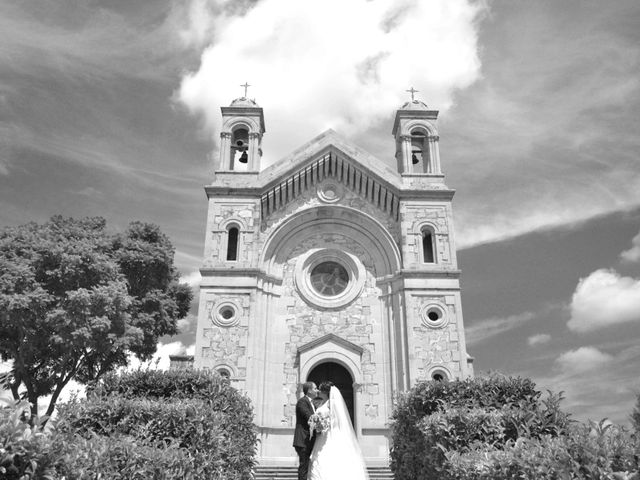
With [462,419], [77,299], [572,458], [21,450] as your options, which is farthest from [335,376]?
[21,450]

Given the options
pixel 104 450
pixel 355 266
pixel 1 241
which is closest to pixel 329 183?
pixel 355 266

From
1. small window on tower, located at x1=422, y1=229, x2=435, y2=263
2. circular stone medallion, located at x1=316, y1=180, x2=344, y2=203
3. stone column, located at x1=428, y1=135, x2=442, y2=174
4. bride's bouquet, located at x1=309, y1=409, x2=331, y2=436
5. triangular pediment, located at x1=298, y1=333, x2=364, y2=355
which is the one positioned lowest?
bride's bouquet, located at x1=309, y1=409, x2=331, y2=436

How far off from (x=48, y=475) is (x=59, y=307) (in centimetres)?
1736

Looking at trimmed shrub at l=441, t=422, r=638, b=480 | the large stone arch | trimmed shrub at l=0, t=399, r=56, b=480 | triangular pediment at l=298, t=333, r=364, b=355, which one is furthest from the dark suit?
the large stone arch

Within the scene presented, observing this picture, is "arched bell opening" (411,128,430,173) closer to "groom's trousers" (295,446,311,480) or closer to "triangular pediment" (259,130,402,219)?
"triangular pediment" (259,130,402,219)

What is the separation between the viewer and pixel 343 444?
35.5 feet

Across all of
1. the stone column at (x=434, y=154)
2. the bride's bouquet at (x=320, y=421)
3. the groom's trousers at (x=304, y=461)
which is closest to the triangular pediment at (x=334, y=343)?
the stone column at (x=434, y=154)

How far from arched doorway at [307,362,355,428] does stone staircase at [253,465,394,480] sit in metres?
3.20

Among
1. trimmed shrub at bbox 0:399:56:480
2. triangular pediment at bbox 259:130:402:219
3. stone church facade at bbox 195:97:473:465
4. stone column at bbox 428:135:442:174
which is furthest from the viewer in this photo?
stone column at bbox 428:135:442:174

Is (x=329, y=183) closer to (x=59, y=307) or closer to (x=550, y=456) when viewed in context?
(x=59, y=307)

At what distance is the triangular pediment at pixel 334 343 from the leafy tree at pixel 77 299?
7272 millimetres

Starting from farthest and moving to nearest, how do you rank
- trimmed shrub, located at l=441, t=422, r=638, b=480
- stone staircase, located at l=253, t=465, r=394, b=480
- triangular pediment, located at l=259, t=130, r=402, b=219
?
1. triangular pediment, located at l=259, t=130, r=402, b=219
2. stone staircase, located at l=253, t=465, r=394, b=480
3. trimmed shrub, located at l=441, t=422, r=638, b=480

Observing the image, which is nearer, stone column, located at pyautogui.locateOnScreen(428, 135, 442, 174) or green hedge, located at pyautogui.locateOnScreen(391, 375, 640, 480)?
green hedge, located at pyautogui.locateOnScreen(391, 375, 640, 480)

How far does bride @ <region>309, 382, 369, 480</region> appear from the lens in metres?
10.5
